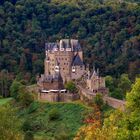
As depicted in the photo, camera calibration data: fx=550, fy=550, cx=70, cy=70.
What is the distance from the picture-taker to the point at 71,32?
315 feet

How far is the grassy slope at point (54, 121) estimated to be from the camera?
5511cm

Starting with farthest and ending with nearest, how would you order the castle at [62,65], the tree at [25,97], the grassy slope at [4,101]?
the grassy slope at [4,101]
the castle at [62,65]
the tree at [25,97]

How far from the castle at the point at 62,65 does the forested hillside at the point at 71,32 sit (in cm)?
1258

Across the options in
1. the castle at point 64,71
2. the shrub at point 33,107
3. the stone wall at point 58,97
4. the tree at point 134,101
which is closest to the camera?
the tree at point 134,101

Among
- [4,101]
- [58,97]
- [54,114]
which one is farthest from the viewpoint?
[4,101]


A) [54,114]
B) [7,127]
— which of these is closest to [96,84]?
[54,114]

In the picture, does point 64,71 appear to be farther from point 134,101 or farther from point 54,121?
point 134,101

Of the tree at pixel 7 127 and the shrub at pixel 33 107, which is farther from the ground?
the tree at pixel 7 127

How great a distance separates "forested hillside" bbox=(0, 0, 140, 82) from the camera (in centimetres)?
8388

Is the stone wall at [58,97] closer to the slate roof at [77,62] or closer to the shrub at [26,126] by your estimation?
the slate roof at [77,62]

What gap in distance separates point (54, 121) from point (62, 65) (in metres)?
8.58

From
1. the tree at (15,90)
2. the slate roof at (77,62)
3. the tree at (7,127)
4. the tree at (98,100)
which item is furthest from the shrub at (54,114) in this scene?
the tree at (7,127)

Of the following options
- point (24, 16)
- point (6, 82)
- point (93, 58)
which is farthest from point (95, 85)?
point (24, 16)

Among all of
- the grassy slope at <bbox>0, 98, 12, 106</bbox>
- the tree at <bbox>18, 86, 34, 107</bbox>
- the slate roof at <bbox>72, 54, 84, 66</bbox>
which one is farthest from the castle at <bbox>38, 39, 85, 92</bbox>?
the grassy slope at <bbox>0, 98, 12, 106</bbox>
